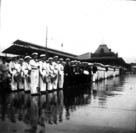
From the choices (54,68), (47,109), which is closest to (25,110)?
(47,109)

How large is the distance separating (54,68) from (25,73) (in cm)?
165

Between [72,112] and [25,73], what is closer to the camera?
[72,112]

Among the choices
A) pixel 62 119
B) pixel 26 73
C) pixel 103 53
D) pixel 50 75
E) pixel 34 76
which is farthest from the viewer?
pixel 103 53

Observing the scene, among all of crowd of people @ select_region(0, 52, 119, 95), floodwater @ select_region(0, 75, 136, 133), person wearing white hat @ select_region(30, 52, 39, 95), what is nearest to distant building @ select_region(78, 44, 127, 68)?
crowd of people @ select_region(0, 52, 119, 95)

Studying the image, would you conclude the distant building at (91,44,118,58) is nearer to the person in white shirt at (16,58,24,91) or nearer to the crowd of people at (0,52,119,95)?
the crowd of people at (0,52,119,95)

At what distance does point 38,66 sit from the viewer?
10797 mm

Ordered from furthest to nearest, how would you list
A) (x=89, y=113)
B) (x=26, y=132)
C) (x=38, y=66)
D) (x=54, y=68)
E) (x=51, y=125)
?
(x=54, y=68) < (x=38, y=66) < (x=89, y=113) < (x=51, y=125) < (x=26, y=132)

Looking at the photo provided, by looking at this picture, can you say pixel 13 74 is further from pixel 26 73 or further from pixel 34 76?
pixel 34 76

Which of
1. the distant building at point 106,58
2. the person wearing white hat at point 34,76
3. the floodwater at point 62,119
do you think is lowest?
the floodwater at point 62,119

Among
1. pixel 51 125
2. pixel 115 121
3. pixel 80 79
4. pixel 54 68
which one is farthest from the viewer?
pixel 80 79

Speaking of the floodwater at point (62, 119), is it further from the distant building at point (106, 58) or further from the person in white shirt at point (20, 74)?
the distant building at point (106, 58)

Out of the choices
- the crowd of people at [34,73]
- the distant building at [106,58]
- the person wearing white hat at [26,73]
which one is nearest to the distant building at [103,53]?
the distant building at [106,58]

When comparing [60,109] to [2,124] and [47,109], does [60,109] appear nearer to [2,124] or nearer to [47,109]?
[47,109]

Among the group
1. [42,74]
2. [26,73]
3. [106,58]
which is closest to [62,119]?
[42,74]
